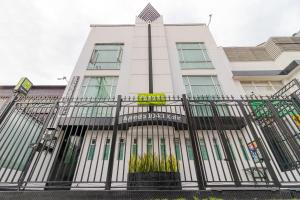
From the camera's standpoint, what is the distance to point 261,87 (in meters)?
10.7

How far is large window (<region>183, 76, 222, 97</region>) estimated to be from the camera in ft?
31.4

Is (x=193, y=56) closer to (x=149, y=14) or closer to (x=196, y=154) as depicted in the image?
(x=149, y=14)

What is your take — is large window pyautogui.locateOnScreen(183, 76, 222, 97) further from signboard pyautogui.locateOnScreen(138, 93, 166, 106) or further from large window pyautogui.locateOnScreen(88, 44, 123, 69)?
large window pyautogui.locateOnScreen(88, 44, 123, 69)

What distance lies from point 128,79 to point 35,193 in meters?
7.89

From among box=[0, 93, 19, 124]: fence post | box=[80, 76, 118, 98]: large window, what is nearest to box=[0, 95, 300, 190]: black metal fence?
box=[0, 93, 19, 124]: fence post

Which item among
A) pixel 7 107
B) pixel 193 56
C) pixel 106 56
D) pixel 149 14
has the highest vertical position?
pixel 149 14

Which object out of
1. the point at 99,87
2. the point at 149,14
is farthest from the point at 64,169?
the point at 149,14

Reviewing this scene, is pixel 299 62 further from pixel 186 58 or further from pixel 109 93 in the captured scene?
pixel 109 93

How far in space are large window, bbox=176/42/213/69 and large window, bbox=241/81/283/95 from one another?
294 centimetres

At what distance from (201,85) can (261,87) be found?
4585 millimetres

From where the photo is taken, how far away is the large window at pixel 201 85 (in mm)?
9572

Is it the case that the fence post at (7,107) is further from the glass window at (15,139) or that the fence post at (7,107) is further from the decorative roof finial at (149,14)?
the decorative roof finial at (149,14)

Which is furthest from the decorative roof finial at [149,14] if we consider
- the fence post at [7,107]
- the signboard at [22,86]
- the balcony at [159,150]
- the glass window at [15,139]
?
the glass window at [15,139]

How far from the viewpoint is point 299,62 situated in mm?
10281
